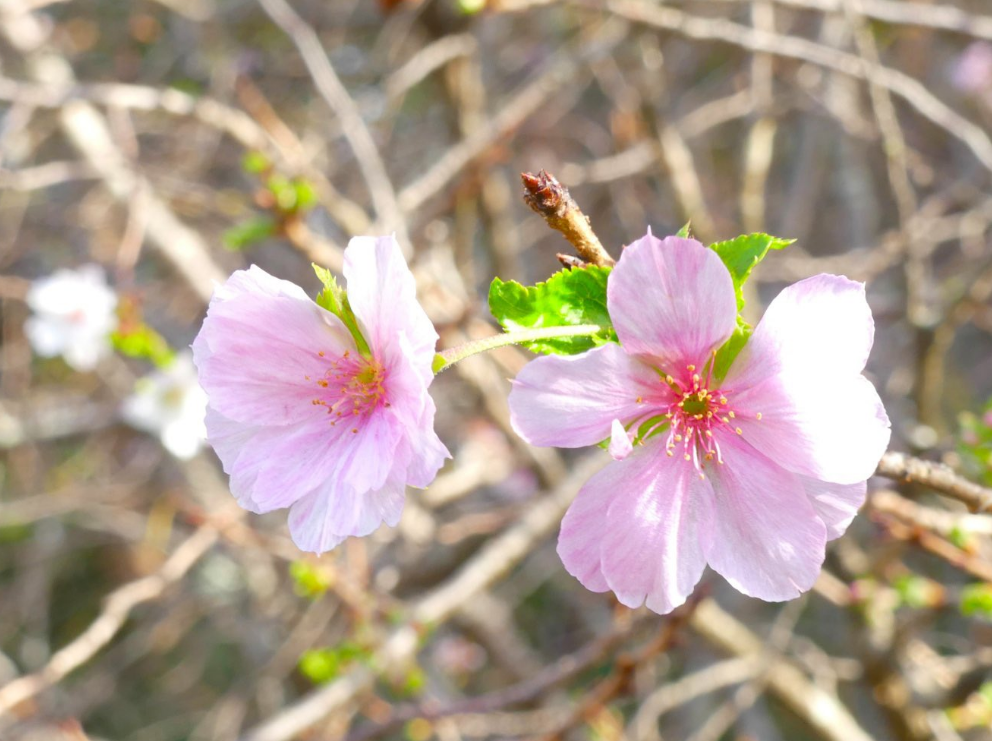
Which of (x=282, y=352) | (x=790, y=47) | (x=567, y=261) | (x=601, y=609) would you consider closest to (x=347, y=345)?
(x=282, y=352)

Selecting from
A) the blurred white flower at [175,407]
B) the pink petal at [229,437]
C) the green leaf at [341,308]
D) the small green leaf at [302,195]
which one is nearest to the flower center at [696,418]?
the green leaf at [341,308]

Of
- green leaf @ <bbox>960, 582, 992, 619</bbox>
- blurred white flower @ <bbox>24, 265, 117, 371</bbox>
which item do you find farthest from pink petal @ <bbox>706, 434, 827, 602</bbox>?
blurred white flower @ <bbox>24, 265, 117, 371</bbox>

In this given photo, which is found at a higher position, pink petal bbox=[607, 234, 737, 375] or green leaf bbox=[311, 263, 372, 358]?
pink petal bbox=[607, 234, 737, 375]

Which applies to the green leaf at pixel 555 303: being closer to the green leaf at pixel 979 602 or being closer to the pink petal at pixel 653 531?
the pink petal at pixel 653 531

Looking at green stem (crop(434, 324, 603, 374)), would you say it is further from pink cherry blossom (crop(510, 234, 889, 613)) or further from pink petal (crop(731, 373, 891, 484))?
pink petal (crop(731, 373, 891, 484))

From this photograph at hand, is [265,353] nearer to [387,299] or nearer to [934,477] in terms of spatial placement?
[387,299]

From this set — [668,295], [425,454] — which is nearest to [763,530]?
[668,295]
